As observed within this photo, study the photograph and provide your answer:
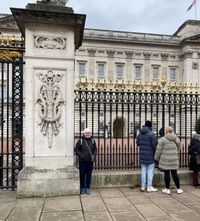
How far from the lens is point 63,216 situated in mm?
5250

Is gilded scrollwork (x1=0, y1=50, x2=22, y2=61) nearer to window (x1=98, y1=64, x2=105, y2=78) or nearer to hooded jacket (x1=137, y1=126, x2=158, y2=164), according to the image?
hooded jacket (x1=137, y1=126, x2=158, y2=164)

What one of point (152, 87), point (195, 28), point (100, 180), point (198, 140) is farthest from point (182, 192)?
point (195, 28)

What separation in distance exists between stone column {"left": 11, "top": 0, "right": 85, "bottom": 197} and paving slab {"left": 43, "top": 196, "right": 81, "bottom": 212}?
246mm

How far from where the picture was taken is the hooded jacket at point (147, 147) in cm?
728

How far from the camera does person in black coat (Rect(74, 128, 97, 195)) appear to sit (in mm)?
6898

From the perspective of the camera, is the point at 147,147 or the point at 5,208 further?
the point at 147,147

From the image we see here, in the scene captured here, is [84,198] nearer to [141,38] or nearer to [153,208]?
[153,208]

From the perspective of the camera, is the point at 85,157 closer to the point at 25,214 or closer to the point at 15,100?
the point at 25,214

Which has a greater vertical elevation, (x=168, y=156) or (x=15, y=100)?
(x=15, y=100)

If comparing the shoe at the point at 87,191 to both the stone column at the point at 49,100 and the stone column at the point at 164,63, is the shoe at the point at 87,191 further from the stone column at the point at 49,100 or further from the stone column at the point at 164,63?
the stone column at the point at 164,63

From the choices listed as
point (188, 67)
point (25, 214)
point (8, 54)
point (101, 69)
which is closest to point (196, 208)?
point (25, 214)

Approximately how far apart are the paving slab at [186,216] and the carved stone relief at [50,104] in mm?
3174

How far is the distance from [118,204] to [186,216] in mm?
1415

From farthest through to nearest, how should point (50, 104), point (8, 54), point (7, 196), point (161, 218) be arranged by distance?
point (8, 54), point (50, 104), point (7, 196), point (161, 218)
